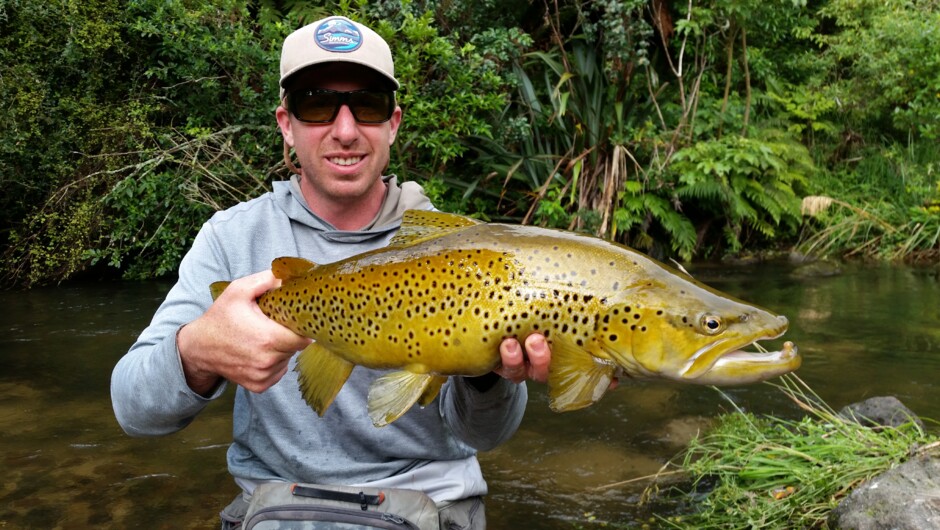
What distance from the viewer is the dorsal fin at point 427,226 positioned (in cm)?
250

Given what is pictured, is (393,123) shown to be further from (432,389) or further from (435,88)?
(435,88)

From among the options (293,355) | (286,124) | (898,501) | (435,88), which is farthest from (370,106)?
(435,88)

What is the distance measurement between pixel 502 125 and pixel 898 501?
924 centimetres

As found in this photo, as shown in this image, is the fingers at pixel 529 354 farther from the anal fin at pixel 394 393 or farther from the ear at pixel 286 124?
the ear at pixel 286 124

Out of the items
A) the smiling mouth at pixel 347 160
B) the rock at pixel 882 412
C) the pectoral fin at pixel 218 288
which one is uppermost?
the smiling mouth at pixel 347 160

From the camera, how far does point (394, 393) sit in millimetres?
2357

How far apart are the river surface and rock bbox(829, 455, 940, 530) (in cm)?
134

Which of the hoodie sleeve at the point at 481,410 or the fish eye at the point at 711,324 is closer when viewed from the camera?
the fish eye at the point at 711,324

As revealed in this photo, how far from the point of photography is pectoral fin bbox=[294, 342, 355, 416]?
2.48 m

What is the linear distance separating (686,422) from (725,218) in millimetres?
8793

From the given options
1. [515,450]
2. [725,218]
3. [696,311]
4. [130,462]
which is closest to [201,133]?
[130,462]

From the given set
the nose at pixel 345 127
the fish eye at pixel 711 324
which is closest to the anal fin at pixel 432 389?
the fish eye at pixel 711 324

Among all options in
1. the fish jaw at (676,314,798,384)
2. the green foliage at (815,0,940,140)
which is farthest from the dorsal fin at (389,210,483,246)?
the green foliage at (815,0,940,140)

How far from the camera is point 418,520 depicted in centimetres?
273
